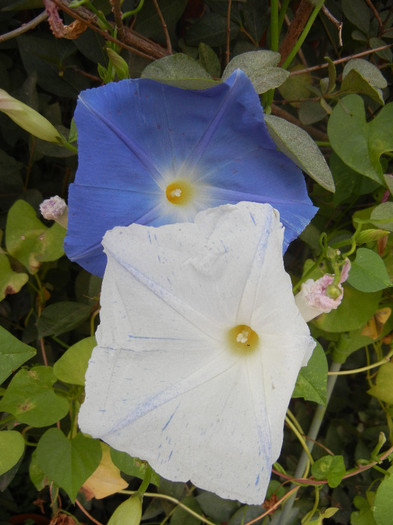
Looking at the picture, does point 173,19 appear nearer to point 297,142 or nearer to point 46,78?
point 46,78

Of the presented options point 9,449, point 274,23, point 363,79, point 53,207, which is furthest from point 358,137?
point 9,449

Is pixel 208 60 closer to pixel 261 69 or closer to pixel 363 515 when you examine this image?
pixel 261 69

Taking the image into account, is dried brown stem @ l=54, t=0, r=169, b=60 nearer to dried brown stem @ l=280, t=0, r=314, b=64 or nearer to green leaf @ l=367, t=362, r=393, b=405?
dried brown stem @ l=280, t=0, r=314, b=64

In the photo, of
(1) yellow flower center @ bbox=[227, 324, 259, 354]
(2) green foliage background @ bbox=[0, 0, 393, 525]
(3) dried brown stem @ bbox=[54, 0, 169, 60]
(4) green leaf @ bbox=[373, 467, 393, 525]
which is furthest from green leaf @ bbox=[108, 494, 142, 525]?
(3) dried brown stem @ bbox=[54, 0, 169, 60]

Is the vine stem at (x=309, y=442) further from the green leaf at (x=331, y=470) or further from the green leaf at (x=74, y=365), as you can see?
the green leaf at (x=74, y=365)

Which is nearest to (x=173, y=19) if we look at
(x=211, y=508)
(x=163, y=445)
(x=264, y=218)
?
(x=264, y=218)

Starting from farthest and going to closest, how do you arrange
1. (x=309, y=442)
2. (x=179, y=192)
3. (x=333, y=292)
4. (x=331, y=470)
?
(x=309, y=442)
(x=331, y=470)
(x=179, y=192)
(x=333, y=292)
